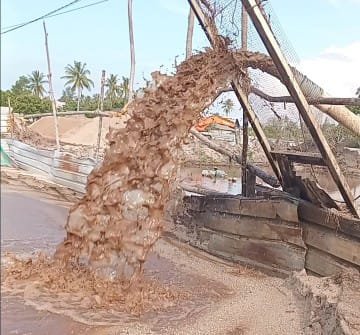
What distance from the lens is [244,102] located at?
6.75 m

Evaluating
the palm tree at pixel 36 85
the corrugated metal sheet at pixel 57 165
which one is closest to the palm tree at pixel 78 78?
the palm tree at pixel 36 85

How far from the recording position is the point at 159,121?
5883mm

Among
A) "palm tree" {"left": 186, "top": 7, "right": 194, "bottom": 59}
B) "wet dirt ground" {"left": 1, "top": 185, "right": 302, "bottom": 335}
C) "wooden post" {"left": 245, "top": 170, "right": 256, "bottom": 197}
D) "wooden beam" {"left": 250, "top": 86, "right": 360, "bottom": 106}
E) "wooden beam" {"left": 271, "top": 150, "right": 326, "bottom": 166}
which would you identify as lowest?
"wet dirt ground" {"left": 1, "top": 185, "right": 302, "bottom": 335}

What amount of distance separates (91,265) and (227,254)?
241cm

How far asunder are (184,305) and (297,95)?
239cm

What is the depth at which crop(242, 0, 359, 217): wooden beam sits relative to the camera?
511 centimetres

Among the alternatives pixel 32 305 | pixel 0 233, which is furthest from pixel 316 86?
pixel 0 233

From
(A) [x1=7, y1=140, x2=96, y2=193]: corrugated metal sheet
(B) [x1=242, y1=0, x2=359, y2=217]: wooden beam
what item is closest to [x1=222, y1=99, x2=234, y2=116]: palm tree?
(B) [x1=242, y1=0, x2=359, y2=217]: wooden beam

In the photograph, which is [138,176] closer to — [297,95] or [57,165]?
[297,95]

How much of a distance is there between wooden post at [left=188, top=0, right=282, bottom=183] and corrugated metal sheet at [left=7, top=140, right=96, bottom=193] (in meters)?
4.63

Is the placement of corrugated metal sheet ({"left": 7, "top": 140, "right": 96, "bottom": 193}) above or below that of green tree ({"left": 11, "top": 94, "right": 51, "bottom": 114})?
below

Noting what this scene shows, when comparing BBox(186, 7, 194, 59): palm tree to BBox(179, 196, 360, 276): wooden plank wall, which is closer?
BBox(179, 196, 360, 276): wooden plank wall

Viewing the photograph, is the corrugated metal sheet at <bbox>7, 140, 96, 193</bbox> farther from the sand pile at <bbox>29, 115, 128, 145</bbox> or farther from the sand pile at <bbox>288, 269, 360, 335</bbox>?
the sand pile at <bbox>29, 115, 128, 145</bbox>

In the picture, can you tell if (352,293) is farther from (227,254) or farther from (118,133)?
(118,133)
